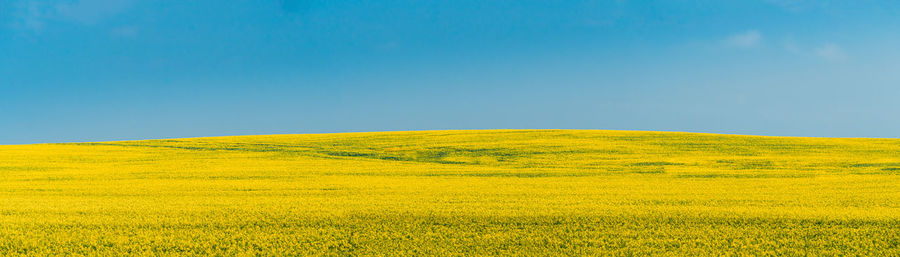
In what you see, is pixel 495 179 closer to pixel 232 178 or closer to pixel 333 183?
pixel 333 183

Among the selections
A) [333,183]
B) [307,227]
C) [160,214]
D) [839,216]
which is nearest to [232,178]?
[333,183]

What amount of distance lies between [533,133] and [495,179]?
1554 centimetres

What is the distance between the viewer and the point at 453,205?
8.66 meters

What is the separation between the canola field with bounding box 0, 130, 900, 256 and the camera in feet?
20.1

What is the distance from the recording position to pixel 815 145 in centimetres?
2433

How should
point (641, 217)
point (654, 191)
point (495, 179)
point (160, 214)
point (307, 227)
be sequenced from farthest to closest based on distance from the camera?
point (495, 179) → point (654, 191) → point (160, 214) → point (641, 217) → point (307, 227)

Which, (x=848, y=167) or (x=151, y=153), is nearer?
(x=848, y=167)

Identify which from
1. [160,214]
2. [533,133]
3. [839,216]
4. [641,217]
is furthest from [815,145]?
[160,214]

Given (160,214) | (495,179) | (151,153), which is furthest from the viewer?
(151,153)

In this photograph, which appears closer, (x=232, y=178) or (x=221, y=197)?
(x=221, y=197)

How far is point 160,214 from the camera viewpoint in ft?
26.3

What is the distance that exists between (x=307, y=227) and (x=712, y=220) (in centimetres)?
572

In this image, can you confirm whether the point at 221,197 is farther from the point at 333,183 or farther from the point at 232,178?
the point at 232,178

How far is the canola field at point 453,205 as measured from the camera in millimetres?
6129
